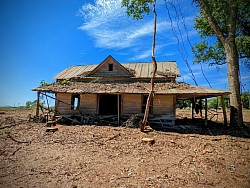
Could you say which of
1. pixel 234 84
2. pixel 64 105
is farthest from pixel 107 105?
pixel 234 84

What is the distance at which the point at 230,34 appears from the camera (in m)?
12.0

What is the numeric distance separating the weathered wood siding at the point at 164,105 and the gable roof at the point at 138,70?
10.2 feet

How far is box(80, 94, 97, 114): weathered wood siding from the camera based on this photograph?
49.8 ft

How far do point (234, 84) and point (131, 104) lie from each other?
26.5ft

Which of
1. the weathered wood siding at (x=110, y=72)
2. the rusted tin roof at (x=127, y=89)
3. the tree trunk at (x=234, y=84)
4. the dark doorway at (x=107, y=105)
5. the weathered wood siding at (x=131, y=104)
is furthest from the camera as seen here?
the dark doorway at (x=107, y=105)

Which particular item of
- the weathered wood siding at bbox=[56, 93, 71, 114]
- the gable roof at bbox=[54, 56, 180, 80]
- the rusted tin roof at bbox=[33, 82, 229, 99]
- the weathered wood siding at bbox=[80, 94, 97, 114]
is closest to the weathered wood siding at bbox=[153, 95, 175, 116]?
the rusted tin roof at bbox=[33, 82, 229, 99]

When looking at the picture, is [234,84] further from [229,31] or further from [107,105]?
[107,105]

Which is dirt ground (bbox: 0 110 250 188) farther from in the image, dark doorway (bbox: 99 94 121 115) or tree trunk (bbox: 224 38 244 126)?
dark doorway (bbox: 99 94 121 115)

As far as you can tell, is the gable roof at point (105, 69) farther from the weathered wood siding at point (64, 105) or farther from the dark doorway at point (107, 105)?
the weathered wood siding at point (64, 105)

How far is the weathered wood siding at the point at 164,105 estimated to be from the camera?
45.4 ft

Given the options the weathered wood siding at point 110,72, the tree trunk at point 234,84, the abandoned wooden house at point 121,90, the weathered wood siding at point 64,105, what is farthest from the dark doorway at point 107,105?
the tree trunk at point 234,84

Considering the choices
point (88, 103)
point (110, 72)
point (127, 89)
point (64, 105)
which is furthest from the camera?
point (110, 72)

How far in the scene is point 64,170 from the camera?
517 centimetres

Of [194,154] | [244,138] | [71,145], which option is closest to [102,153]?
[71,145]
